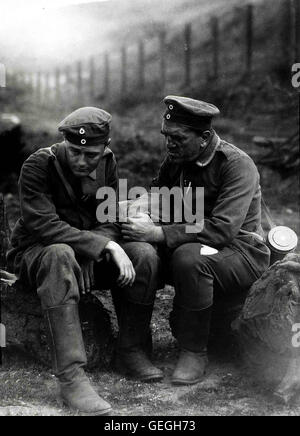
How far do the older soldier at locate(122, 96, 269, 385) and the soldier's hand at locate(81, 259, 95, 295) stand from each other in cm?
33

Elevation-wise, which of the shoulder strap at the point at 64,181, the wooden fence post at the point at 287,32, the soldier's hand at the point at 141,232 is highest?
the wooden fence post at the point at 287,32

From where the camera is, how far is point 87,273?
3.98 metres

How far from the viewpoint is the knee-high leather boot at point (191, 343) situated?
13.2ft

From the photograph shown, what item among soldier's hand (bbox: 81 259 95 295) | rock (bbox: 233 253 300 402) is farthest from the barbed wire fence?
soldier's hand (bbox: 81 259 95 295)

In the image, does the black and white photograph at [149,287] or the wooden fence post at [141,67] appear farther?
the wooden fence post at [141,67]

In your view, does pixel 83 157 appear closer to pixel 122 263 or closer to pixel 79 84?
pixel 122 263

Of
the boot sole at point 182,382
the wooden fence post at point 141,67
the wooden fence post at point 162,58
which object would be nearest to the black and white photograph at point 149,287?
the boot sole at point 182,382

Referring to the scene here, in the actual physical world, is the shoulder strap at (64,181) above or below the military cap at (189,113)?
below

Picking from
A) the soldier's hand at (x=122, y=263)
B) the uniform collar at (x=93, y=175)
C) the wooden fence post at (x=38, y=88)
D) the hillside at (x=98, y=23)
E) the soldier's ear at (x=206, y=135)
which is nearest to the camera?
the soldier's hand at (x=122, y=263)

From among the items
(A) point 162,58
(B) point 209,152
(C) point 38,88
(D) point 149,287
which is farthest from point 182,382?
(C) point 38,88

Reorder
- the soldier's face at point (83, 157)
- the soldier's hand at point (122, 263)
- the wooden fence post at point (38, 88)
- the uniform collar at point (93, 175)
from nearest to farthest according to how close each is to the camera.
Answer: the soldier's hand at point (122, 263), the soldier's face at point (83, 157), the uniform collar at point (93, 175), the wooden fence post at point (38, 88)

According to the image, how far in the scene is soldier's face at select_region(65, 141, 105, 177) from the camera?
398 centimetres

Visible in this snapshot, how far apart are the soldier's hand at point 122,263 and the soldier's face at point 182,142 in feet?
2.40

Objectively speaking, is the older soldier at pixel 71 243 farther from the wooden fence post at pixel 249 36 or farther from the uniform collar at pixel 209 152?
the wooden fence post at pixel 249 36
